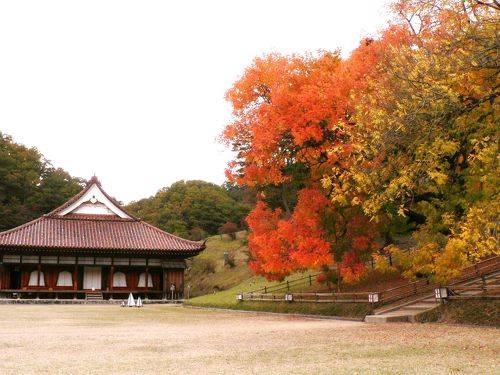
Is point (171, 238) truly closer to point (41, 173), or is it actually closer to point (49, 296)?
point (49, 296)

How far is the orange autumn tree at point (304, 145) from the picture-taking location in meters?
18.0

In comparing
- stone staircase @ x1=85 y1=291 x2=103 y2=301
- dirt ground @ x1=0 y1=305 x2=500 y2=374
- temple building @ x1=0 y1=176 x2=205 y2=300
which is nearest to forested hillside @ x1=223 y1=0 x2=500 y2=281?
dirt ground @ x1=0 y1=305 x2=500 y2=374

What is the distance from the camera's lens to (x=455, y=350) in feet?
29.7

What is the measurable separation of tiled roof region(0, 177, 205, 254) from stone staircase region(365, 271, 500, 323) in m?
25.6

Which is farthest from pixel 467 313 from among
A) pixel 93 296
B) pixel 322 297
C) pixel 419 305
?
pixel 93 296

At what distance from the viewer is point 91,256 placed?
1638 inches

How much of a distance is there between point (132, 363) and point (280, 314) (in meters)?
15.8

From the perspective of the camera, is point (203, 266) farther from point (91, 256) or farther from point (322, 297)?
point (322, 297)

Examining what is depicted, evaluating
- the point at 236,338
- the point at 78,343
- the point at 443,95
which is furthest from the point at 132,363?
the point at 443,95

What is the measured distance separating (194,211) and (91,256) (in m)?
40.3

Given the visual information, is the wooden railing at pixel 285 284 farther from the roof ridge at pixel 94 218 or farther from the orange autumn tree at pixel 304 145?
the roof ridge at pixel 94 218

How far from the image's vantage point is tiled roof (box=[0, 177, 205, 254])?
39.2 m

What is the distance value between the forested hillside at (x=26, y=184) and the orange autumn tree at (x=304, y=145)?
5351 centimetres

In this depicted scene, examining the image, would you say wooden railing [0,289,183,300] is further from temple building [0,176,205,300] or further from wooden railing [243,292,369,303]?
wooden railing [243,292,369,303]
